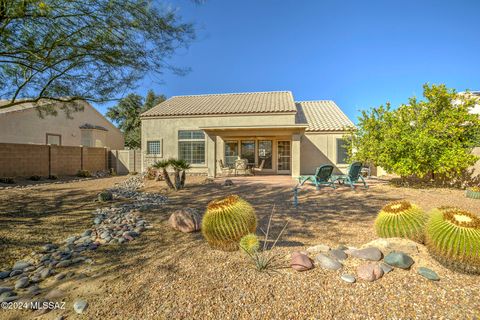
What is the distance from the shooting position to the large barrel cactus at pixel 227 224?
337 cm

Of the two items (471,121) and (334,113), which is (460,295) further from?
(334,113)

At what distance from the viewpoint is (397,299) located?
2295 millimetres

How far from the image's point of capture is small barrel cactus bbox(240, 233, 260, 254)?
3.01 meters

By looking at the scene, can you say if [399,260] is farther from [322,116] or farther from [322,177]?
[322,116]

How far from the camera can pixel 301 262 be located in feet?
9.40

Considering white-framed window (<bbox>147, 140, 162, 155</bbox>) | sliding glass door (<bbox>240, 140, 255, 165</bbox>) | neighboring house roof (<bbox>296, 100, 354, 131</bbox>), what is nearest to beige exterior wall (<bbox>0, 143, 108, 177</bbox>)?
→ white-framed window (<bbox>147, 140, 162, 155</bbox>)

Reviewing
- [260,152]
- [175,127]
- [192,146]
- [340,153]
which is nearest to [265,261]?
[260,152]

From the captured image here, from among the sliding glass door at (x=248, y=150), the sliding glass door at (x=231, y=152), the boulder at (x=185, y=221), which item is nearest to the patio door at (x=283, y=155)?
the sliding glass door at (x=248, y=150)

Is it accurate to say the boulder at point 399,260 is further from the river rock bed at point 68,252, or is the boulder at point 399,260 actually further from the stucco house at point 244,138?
the stucco house at point 244,138

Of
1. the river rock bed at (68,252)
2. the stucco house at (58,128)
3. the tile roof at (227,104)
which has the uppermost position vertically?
the tile roof at (227,104)

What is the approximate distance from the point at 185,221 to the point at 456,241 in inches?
161

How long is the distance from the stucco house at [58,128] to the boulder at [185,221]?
12.7 metres

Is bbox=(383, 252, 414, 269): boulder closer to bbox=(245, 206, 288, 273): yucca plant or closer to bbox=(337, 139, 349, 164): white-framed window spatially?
bbox=(245, 206, 288, 273): yucca plant

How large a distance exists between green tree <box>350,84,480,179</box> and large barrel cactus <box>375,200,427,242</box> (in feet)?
23.5
